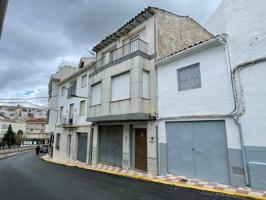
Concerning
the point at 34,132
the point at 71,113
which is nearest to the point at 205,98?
the point at 71,113

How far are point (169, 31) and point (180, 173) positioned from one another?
8925mm

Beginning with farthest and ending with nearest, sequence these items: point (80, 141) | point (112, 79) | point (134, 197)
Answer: point (80, 141), point (112, 79), point (134, 197)

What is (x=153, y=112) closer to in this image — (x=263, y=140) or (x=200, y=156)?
(x=200, y=156)

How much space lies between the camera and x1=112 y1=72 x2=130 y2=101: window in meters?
11.3

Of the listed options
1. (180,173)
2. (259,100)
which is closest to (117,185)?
(180,173)

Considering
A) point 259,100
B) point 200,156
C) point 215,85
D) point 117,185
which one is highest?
point 215,85

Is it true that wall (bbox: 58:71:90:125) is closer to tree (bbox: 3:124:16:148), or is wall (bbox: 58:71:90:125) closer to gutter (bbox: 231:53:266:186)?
gutter (bbox: 231:53:266:186)

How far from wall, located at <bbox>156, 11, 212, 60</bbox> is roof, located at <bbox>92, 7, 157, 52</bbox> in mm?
647

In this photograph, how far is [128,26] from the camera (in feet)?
42.1

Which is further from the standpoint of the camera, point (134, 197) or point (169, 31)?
point (169, 31)

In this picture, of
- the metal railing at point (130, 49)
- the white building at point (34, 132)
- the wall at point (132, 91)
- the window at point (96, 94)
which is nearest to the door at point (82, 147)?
the window at point (96, 94)

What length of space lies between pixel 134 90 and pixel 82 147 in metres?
9.27

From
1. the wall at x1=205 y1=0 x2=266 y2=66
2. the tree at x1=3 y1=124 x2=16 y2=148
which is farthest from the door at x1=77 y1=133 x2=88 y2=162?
the tree at x1=3 y1=124 x2=16 y2=148

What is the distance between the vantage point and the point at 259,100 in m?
6.32
